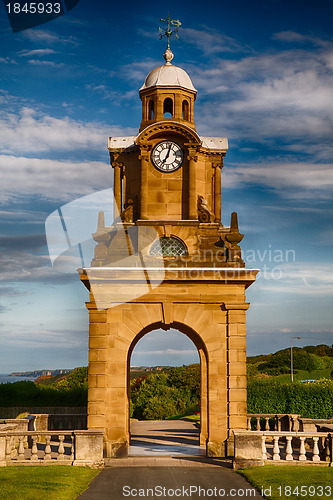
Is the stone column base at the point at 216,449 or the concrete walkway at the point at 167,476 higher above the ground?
the stone column base at the point at 216,449

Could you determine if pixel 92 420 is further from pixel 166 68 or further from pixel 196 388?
pixel 196 388

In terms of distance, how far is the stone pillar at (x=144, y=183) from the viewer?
103ft

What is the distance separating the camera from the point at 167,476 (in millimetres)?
22422

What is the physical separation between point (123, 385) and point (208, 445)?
4.46 meters

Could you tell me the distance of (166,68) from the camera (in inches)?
1340

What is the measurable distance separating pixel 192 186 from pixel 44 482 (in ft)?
53.9

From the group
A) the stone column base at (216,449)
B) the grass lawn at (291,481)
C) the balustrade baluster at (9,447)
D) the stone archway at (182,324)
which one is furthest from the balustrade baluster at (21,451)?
the grass lawn at (291,481)

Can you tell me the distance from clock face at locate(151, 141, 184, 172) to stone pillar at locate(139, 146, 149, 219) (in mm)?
474

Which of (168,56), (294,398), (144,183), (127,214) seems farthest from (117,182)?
(294,398)

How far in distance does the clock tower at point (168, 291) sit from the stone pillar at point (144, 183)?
0.05m

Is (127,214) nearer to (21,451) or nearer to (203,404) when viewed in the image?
(203,404)

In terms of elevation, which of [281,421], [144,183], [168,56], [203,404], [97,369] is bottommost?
[281,421]

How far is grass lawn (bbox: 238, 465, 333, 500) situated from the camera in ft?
61.6

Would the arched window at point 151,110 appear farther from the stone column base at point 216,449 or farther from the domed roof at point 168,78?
the stone column base at point 216,449
